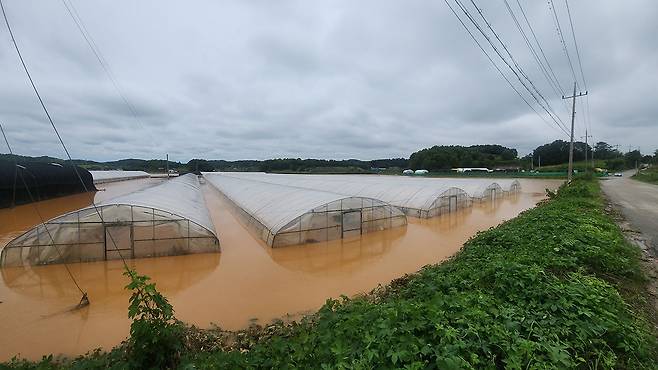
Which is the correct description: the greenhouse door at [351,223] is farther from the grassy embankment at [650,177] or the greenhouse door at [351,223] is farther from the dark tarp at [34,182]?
the grassy embankment at [650,177]

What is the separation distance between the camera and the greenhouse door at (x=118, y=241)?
28.8ft

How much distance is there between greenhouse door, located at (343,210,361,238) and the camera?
38.3ft

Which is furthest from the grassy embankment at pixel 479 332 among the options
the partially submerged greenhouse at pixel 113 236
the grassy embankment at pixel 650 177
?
the grassy embankment at pixel 650 177

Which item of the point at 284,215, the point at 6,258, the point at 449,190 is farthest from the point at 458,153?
the point at 6,258

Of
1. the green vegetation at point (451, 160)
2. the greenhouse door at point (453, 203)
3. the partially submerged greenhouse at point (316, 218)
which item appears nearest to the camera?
the partially submerged greenhouse at point (316, 218)

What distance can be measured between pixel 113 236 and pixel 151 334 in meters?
6.77

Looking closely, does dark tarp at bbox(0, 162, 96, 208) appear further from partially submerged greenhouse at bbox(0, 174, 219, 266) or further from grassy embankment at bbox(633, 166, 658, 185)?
grassy embankment at bbox(633, 166, 658, 185)

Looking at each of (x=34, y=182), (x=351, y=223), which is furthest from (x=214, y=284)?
(x=34, y=182)

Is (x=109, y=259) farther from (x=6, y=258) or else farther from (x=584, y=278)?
(x=584, y=278)

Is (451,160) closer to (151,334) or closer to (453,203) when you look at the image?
(453,203)

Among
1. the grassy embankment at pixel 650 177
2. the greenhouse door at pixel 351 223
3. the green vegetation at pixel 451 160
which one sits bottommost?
the greenhouse door at pixel 351 223

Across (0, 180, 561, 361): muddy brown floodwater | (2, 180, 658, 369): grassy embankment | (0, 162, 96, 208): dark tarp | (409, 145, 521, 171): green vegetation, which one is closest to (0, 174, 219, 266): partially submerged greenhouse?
(0, 180, 561, 361): muddy brown floodwater

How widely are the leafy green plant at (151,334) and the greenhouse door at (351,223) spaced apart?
8.30 meters

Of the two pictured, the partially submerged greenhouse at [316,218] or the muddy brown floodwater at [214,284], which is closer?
the muddy brown floodwater at [214,284]
